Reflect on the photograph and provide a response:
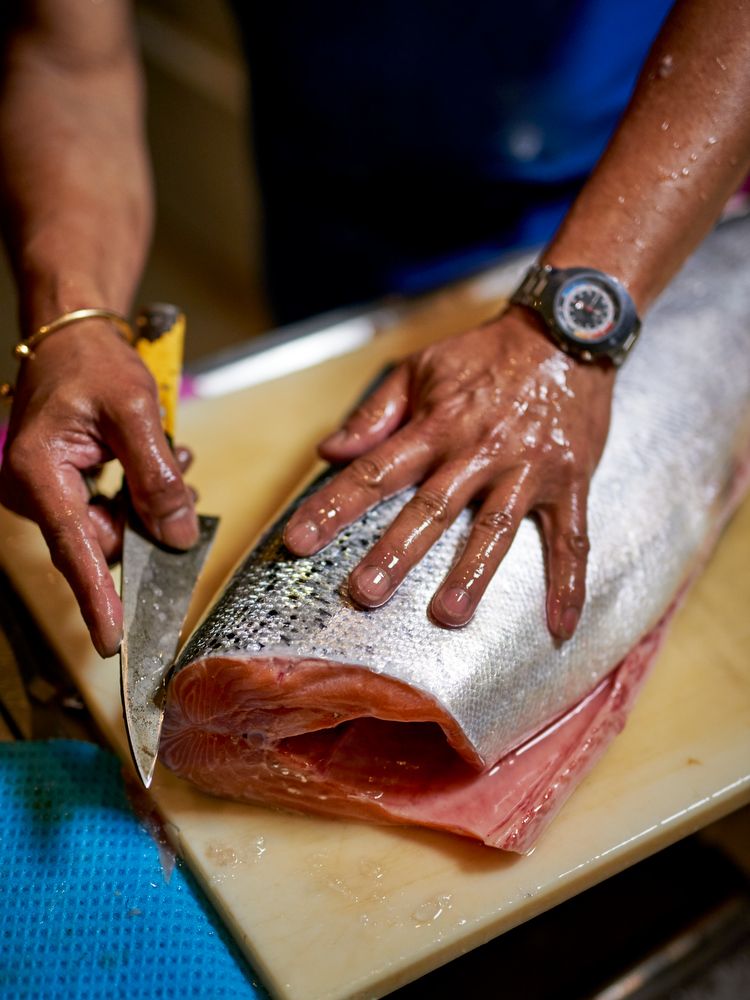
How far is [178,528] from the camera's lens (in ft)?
3.21

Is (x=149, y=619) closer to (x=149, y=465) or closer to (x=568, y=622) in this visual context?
(x=149, y=465)

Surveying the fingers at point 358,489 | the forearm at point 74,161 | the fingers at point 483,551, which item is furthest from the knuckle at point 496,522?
the forearm at point 74,161

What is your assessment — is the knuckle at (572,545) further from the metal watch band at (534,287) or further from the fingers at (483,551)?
the metal watch band at (534,287)

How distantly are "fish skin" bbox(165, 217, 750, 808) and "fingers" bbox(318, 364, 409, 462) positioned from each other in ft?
0.38

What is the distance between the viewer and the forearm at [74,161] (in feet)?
3.82

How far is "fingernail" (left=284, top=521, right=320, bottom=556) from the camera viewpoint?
94 cm

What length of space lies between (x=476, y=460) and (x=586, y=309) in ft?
0.89

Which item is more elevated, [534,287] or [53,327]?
[534,287]

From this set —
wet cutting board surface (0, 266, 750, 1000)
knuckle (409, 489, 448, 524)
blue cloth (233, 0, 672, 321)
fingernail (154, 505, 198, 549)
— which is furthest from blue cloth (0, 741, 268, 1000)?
blue cloth (233, 0, 672, 321)

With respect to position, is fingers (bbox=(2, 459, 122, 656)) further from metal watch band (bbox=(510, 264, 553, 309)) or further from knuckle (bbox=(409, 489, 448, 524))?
metal watch band (bbox=(510, 264, 553, 309))

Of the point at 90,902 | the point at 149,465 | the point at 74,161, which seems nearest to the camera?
the point at 90,902

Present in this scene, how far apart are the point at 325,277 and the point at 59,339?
110 centimetres

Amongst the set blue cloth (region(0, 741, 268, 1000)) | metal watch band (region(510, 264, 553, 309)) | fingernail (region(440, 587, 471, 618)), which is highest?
metal watch band (region(510, 264, 553, 309))

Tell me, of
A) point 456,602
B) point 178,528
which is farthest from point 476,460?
point 178,528
